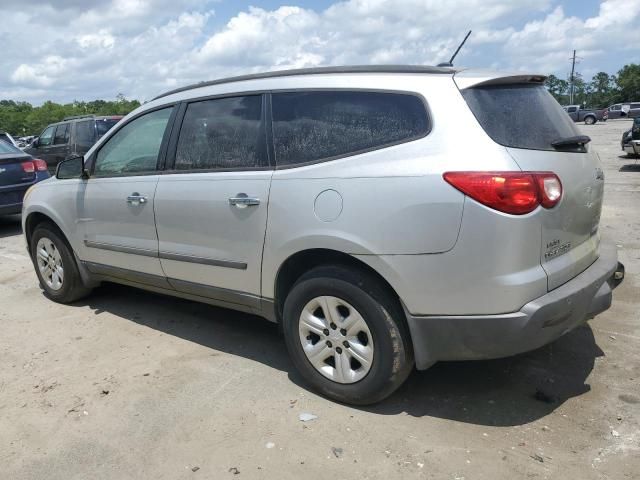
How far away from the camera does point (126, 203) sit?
13.9 feet

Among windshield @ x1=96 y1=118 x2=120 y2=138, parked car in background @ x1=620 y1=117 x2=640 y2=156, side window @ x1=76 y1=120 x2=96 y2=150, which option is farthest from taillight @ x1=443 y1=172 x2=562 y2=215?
parked car in background @ x1=620 y1=117 x2=640 y2=156

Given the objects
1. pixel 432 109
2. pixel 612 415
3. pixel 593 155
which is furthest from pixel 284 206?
pixel 612 415

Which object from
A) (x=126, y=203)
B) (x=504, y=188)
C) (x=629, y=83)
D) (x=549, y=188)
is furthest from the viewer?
(x=629, y=83)

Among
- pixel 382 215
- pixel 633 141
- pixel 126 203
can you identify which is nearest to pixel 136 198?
pixel 126 203

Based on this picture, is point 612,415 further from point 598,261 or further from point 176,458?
point 176,458

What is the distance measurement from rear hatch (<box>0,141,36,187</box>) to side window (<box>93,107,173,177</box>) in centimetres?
512

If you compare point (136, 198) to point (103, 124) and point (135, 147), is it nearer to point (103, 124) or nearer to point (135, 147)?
point (135, 147)

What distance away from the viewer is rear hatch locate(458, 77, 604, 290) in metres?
2.77

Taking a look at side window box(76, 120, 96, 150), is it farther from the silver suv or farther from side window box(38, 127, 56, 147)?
the silver suv

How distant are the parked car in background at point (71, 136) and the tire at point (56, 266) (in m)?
8.48

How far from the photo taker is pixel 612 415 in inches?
118

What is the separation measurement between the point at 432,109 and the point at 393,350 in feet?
4.11

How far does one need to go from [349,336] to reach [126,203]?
6.95 ft

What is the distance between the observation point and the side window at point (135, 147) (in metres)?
4.17
